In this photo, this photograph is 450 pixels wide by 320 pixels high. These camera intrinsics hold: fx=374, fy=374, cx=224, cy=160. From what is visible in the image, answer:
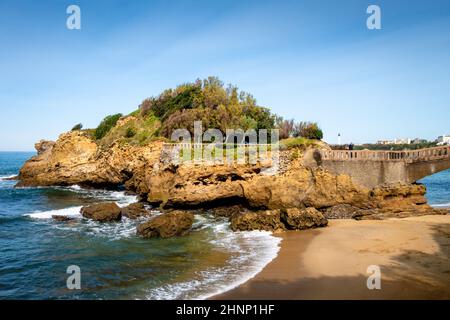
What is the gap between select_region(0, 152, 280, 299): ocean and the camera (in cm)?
1309

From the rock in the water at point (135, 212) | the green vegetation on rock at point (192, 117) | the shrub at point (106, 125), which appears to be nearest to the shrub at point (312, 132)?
the green vegetation on rock at point (192, 117)

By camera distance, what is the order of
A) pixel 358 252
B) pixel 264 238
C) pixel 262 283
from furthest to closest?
pixel 264 238 → pixel 358 252 → pixel 262 283

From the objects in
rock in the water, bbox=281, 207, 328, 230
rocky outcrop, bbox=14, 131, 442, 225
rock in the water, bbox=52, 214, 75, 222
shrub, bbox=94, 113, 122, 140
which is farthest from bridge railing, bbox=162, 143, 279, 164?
shrub, bbox=94, 113, 122, 140

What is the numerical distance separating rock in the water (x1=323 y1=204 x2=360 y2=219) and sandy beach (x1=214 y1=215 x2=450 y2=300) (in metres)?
2.36

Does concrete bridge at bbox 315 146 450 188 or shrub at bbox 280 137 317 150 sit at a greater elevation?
shrub at bbox 280 137 317 150

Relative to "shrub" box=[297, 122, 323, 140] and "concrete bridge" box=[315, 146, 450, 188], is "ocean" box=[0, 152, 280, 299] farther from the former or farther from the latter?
"shrub" box=[297, 122, 323, 140]

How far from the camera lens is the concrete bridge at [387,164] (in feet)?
77.0

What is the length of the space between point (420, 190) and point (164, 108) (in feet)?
89.9

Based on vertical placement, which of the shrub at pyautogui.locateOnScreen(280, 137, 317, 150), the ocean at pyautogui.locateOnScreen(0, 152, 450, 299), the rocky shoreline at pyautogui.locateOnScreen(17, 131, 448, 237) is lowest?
the ocean at pyautogui.locateOnScreen(0, 152, 450, 299)

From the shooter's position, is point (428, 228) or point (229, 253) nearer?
point (229, 253)

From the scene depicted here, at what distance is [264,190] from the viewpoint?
2473cm

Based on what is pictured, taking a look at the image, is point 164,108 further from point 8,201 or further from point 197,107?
point 8,201

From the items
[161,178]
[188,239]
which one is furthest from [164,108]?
[188,239]

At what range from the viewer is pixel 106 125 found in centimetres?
4516
